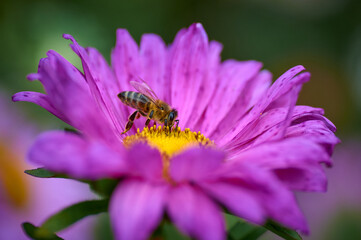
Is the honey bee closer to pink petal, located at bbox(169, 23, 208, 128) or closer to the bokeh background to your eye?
pink petal, located at bbox(169, 23, 208, 128)

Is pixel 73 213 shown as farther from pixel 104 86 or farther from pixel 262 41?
pixel 262 41

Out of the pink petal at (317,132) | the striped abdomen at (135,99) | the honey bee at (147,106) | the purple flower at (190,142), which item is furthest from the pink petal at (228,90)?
the pink petal at (317,132)

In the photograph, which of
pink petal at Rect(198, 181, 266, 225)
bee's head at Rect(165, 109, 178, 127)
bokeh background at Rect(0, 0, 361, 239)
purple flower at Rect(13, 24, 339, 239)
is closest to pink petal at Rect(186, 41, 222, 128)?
purple flower at Rect(13, 24, 339, 239)

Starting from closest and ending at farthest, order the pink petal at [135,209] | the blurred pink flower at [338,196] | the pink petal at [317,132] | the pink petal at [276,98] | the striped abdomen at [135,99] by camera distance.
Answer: the pink petal at [135,209] → the pink petal at [317,132] → the pink petal at [276,98] → the striped abdomen at [135,99] → the blurred pink flower at [338,196]

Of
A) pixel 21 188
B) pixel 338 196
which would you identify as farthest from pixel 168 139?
pixel 338 196

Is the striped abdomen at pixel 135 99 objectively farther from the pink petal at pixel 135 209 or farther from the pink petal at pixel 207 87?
the pink petal at pixel 135 209

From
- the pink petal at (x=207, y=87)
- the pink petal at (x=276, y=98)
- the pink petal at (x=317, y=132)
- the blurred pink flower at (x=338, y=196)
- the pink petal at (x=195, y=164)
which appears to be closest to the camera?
the pink petal at (x=195, y=164)
